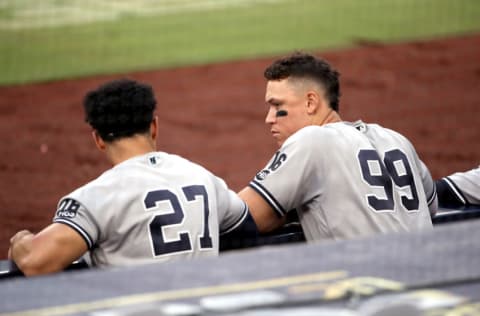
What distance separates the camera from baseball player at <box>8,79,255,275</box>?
3.19 m

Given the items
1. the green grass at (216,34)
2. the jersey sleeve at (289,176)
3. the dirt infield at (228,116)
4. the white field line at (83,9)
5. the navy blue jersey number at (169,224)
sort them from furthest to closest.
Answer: the white field line at (83,9) < the green grass at (216,34) < the dirt infield at (228,116) < the jersey sleeve at (289,176) < the navy blue jersey number at (169,224)

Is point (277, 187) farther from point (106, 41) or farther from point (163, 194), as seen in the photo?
point (106, 41)

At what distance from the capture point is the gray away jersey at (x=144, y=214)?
3.22m

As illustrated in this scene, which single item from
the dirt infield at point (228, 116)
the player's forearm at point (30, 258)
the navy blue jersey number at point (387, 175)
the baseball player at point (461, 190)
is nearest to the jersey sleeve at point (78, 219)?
the player's forearm at point (30, 258)

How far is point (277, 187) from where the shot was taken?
360 centimetres

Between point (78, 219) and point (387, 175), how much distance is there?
115 cm

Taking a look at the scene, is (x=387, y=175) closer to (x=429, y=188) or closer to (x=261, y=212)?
(x=429, y=188)

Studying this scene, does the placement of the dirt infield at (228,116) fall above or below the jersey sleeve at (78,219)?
below

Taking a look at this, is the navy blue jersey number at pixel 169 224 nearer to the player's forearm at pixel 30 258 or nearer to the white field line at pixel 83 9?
the player's forearm at pixel 30 258

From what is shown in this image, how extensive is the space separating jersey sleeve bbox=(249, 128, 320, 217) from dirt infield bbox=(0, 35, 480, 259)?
3.34 metres

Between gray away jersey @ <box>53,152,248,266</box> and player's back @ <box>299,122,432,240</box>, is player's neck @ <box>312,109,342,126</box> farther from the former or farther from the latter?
gray away jersey @ <box>53,152,248,266</box>

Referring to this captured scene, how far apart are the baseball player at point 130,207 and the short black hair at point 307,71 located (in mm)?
682

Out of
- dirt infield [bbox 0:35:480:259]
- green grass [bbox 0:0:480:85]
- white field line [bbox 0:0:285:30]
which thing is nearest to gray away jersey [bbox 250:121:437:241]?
dirt infield [bbox 0:35:480:259]

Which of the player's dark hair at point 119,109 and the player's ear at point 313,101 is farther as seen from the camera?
the player's ear at point 313,101
